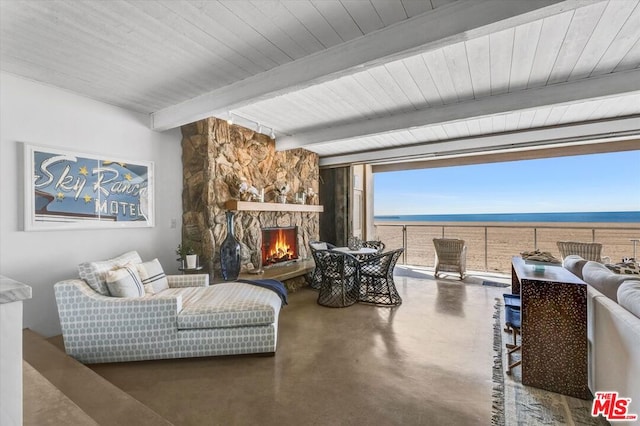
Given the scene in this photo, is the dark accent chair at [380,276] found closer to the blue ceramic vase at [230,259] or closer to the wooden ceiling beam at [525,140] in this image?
the blue ceramic vase at [230,259]

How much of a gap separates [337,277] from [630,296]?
3.02 meters

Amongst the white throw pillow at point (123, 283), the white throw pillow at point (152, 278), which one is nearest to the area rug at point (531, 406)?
the white throw pillow at point (123, 283)

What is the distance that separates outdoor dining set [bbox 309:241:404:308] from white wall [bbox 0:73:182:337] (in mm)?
2386

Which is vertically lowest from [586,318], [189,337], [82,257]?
[189,337]

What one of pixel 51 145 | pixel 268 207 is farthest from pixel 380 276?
pixel 51 145

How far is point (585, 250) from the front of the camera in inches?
179

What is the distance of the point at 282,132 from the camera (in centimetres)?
490

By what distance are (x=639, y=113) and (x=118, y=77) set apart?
625cm

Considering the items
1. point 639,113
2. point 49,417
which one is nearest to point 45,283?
point 49,417

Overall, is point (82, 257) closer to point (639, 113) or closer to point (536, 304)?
point (536, 304)

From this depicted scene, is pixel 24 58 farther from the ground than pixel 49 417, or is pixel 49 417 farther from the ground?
pixel 24 58

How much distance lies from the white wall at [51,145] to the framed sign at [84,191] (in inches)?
3.6

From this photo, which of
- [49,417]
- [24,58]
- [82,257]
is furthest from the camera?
[82,257]

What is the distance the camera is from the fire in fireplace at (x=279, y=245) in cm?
504
